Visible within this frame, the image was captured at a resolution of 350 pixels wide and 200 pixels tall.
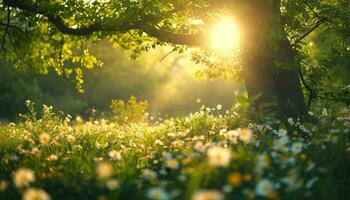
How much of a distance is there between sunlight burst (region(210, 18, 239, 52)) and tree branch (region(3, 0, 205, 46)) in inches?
14.9

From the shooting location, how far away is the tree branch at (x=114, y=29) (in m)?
12.5

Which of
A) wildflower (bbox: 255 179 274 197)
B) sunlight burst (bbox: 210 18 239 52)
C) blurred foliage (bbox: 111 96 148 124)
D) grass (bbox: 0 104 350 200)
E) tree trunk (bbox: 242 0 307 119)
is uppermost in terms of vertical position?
blurred foliage (bbox: 111 96 148 124)

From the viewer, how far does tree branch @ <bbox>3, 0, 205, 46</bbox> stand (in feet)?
41.0

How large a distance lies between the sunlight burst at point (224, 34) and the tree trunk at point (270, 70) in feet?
2.10

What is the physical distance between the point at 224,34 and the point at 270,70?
149cm

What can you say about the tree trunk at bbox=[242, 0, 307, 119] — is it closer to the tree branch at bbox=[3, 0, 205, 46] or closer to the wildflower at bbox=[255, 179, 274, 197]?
the tree branch at bbox=[3, 0, 205, 46]

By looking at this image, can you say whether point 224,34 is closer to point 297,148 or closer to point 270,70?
point 270,70

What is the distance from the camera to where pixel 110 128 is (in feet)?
40.4

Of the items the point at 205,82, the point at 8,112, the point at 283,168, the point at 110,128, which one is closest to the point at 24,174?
the point at 283,168

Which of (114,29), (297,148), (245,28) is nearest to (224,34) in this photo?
(245,28)

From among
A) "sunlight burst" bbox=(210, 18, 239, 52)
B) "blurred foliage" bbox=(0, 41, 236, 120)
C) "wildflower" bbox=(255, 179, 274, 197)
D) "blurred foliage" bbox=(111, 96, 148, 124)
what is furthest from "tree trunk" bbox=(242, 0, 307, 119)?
"blurred foliage" bbox=(0, 41, 236, 120)

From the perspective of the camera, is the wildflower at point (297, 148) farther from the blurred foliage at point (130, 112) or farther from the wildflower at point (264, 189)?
the blurred foliage at point (130, 112)

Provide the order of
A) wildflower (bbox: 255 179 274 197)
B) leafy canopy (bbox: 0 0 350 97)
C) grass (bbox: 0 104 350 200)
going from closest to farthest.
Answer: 1. wildflower (bbox: 255 179 274 197)
2. grass (bbox: 0 104 350 200)
3. leafy canopy (bbox: 0 0 350 97)

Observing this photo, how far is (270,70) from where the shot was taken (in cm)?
1215
